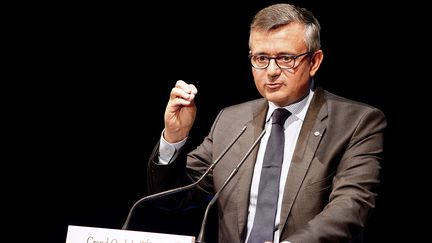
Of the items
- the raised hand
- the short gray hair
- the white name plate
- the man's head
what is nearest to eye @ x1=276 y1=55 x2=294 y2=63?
the man's head

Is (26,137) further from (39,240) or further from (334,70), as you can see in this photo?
(334,70)

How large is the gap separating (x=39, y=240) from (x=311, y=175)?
6.49 feet

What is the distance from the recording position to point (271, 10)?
2410 mm

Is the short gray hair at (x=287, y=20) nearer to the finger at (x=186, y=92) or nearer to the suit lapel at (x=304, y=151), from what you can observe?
the suit lapel at (x=304, y=151)

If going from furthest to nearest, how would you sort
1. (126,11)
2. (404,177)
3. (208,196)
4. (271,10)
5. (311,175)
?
(126,11)
(404,177)
(208,196)
(271,10)
(311,175)

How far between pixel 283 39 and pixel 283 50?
0.05 m

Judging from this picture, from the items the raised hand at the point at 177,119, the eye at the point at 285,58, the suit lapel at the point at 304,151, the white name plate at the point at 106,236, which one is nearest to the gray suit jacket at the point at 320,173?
the suit lapel at the point at 304,151

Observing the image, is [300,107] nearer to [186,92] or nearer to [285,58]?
[285,58]

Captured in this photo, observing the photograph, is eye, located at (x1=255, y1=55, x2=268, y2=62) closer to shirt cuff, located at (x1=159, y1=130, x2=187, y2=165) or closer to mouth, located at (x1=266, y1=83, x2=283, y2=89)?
mouth, located at (x1=266, y1=83, x2=283, y2=89)

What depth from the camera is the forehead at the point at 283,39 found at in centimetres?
234

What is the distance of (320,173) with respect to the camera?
2244 mm

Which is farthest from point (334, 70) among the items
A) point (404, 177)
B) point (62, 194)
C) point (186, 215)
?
point (62, 194)

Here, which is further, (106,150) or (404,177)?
(106,150)

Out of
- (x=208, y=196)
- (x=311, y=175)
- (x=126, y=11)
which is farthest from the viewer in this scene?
(x=126, y=11)
